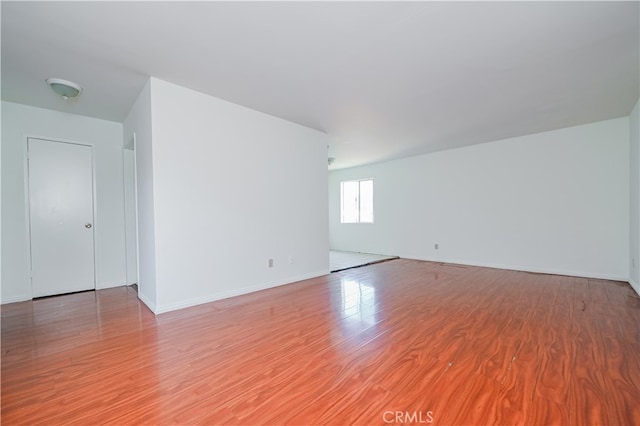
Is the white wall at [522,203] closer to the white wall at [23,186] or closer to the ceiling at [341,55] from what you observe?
the ceiling at [341,55]

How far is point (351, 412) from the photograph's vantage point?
1401mm

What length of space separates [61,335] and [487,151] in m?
6.77

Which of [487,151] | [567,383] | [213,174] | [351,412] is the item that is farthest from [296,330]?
[487,151]

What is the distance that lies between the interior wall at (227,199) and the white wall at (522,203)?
289cm

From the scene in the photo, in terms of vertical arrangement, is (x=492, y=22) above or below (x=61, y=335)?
above

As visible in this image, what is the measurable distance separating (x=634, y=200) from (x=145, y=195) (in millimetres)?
6394

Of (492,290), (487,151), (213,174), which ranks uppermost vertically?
(487,151)

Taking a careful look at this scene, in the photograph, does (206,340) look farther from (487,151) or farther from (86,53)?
(487,151)

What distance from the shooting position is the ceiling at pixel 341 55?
191 cm

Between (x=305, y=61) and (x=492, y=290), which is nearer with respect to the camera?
(x=305, y=61)

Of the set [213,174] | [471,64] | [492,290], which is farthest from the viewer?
[492,290]

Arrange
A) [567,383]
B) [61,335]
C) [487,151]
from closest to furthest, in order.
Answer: [567,383] → [61,335] → [487,151]

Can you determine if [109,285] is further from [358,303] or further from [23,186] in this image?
[358,303]

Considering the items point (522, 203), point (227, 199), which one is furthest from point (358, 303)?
point (522, 203)
